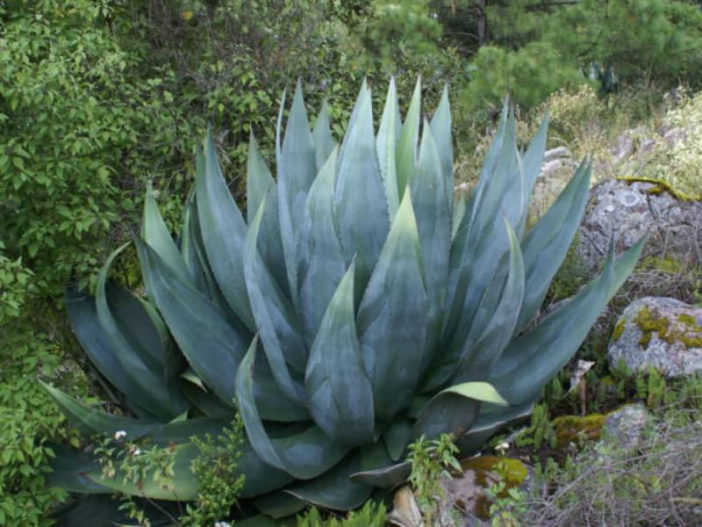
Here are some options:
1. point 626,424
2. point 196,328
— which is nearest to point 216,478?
point 196,328

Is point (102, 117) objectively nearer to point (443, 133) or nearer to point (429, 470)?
point (443, 133)

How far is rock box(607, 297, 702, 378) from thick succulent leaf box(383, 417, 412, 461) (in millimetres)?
1084

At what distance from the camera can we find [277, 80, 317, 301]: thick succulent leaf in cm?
299

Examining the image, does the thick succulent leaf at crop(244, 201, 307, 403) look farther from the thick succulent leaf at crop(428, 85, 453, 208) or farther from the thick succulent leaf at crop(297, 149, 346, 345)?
the thick succulent leaf at crop(428, 85, 453, 208)

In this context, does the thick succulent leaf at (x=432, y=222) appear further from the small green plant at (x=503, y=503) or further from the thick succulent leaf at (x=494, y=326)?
the small green plant at (x=503, y=503)

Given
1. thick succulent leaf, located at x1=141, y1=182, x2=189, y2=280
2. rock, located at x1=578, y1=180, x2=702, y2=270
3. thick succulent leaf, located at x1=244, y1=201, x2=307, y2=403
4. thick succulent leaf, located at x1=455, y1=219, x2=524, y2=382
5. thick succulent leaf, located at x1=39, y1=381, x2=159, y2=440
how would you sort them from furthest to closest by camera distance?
rock, located at x1=578, y1=180, x2=702, y2=270 → thick succulent leaf, located at x1=141, y1=182, x2=189, y2=280 → thick succulent leaf, located at x1=39, y1=381, x2=159, y2=440 → thick succulent leaf, located at x1=244, y1=201, x2=307, y2=403 → thick succulent leaf, located at x1=455, y1=219, x2=524, y2=382

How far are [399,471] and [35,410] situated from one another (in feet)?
4.32

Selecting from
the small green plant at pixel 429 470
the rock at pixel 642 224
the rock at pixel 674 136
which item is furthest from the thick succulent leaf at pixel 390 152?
the rock at pixel 674 136

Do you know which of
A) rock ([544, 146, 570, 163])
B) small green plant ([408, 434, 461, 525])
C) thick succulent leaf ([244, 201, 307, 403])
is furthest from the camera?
rock ([544, 146, 570, 163])

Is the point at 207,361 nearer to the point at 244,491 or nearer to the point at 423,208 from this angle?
the point at 244,491

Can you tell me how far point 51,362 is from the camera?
305 centimetres

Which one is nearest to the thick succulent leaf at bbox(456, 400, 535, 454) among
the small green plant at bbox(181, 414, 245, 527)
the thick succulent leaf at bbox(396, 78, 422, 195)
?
the small green plant at bbox(181, 414, 245, 527)

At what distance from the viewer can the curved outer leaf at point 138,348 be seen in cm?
300

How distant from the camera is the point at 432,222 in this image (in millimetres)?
2764
